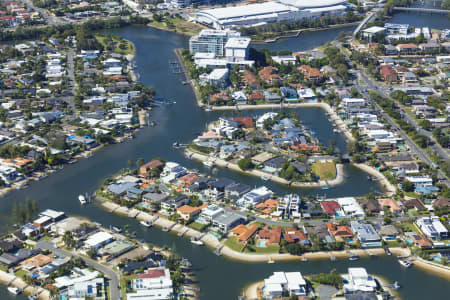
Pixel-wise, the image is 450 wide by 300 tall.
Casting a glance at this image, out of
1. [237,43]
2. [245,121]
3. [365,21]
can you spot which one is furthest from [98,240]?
[365,21]

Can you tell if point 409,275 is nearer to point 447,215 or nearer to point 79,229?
point 447,215

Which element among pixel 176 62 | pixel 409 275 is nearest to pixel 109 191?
pixel 409 275

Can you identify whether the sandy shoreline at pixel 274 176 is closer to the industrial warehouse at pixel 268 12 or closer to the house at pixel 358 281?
the house at pixel 358 281

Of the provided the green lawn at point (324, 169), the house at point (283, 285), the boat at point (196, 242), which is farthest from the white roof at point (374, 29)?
the house at point (283, 285)

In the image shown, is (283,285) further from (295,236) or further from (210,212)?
(210,212)

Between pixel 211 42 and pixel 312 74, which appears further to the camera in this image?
pixel 211 42

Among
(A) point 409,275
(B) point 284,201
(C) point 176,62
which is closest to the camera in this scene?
(A) point 409,275
